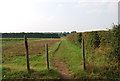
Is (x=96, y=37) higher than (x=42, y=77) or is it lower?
higher

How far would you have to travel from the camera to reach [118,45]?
408 inches

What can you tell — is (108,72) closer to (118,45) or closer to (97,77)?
(97,77)

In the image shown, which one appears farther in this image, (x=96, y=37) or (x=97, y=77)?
(x=96, y=37)

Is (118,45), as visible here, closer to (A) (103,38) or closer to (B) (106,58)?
(B) (106,58)

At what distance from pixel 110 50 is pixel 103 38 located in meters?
2.49

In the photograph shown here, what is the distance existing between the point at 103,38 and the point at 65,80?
6.01m

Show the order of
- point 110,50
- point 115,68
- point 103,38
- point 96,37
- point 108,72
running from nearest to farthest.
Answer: point 108,72
point 115,68
point 110,50
point 103,38
point 96,37

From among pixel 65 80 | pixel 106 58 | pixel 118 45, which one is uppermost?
pixel 118 45

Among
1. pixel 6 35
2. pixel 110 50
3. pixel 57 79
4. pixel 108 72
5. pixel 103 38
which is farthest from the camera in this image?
pixel 6 35

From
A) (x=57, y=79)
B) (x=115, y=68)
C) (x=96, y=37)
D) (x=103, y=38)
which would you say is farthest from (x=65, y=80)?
(x=96, y=37)

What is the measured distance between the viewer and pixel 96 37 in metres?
15.7

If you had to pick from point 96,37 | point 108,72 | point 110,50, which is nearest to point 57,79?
point 108,72

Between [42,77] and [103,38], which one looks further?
[103,38]

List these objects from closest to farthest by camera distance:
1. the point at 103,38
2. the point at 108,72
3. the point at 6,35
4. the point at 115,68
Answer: the point at 108,72, the point at 115,68, the point at 103,38, the point at 6,35
